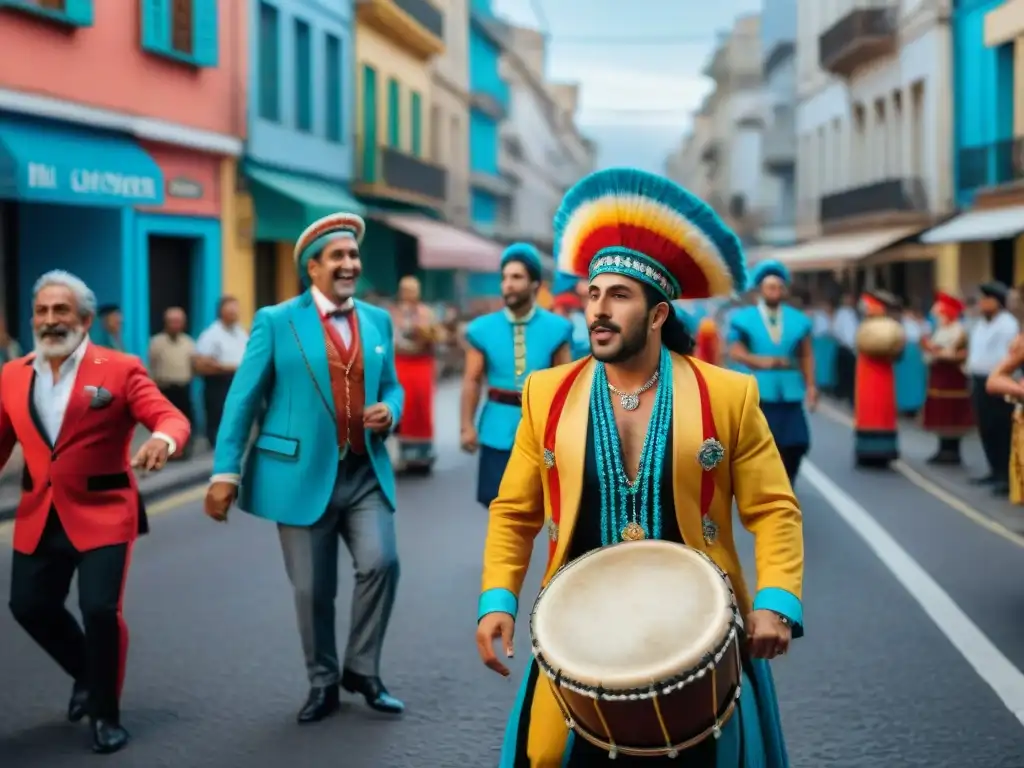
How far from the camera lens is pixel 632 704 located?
11.4 ft

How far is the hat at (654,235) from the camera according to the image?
156 inches

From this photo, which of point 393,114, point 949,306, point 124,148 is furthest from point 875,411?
point 393,114

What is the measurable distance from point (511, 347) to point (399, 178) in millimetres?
25594

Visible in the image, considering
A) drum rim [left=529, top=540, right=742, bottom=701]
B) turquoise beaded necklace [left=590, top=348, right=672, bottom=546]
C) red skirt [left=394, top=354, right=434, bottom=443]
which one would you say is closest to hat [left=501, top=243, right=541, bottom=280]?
turquoise beaded necklace [left=590, top=348, right=672, bottom=546]

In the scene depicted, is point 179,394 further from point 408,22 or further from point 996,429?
point 408,22

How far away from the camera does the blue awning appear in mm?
16359

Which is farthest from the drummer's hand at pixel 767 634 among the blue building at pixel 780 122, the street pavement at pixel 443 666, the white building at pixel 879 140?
the blue building at pixel 780 122

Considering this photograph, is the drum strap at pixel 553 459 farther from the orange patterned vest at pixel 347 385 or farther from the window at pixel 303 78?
the window at pixel 303 78

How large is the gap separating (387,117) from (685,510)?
3207 centimetres

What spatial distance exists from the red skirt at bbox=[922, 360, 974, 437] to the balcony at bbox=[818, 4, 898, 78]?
74.7ft

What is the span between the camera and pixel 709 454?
13.1ft

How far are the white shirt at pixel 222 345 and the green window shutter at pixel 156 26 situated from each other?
17.4 feet

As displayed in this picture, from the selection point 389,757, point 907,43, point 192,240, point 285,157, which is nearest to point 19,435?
point 389,757

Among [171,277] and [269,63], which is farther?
[269,63]
